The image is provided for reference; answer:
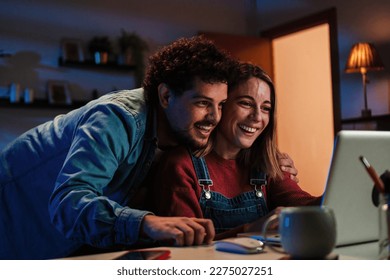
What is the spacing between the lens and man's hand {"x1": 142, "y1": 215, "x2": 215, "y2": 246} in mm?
881

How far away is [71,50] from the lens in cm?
321

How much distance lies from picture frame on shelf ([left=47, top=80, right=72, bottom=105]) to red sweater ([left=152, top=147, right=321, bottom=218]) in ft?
6.57

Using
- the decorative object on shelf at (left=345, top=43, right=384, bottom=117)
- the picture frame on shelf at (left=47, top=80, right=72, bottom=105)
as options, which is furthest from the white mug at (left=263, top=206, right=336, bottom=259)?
the picture frame on shelf at (left=47, top=80, right=72, bottom=105)

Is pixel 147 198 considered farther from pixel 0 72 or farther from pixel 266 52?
pixel 266 52

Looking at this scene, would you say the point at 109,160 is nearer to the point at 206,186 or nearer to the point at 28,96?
the point at 206,186

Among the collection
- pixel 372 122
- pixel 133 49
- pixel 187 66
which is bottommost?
pixel 372 122

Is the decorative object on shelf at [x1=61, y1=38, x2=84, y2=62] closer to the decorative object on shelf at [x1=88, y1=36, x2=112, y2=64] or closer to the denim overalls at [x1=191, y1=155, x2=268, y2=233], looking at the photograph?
the decorative object on shelf at [x1=88, y1=36, x2=112, y2=64]

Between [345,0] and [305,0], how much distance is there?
768mm

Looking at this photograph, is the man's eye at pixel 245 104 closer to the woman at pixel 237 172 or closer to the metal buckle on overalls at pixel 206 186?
the woman at pixel 237 172

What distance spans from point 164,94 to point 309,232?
0.68 m

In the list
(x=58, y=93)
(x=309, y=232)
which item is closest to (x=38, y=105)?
(x=58, y=93)

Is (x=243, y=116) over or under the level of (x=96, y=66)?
under

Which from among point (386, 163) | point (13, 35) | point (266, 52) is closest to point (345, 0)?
point (266, 52)

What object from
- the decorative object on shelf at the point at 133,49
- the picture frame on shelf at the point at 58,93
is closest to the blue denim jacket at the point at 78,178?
the picture frame on shelf at the point at 58,93
